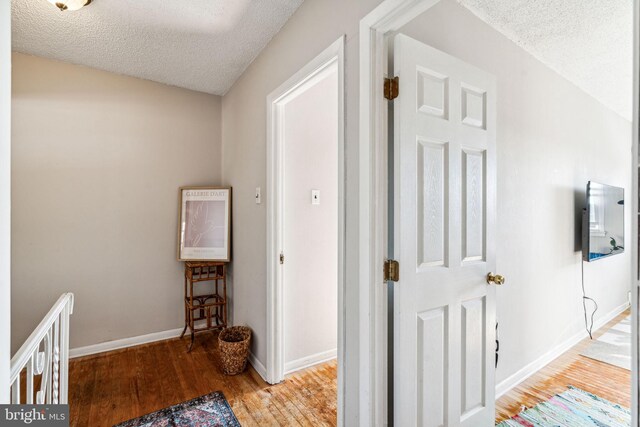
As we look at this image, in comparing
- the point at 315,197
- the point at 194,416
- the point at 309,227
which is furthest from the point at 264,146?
the point at 194,416

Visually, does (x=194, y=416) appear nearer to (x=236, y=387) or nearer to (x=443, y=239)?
(x=236, y=387)

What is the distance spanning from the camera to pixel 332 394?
212cm

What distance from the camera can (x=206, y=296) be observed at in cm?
309

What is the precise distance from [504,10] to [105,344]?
3.90m

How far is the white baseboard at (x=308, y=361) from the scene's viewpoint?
2387 millimetres

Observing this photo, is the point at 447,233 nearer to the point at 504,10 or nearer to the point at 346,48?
the point at 346,48

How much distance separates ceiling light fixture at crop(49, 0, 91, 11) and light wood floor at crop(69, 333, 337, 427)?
2.41 m

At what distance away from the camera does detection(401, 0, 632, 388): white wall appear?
6.35 ft

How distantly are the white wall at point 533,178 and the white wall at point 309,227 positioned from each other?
1.00 metres

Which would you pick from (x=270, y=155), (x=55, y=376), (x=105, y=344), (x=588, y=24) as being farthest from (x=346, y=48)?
(x=105, y=344)

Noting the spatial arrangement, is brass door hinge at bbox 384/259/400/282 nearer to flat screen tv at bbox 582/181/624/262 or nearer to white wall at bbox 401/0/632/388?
white wall at bbox 401/0/632/388

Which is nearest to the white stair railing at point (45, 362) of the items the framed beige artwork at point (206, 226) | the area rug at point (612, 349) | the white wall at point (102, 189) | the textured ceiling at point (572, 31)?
the white wall at point (102, 189)

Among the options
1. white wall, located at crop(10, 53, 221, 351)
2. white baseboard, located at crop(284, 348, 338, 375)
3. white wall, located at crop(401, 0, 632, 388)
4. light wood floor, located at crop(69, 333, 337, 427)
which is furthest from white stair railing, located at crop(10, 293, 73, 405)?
Result: white wall, located at crop(401, 0, 632, 388)
